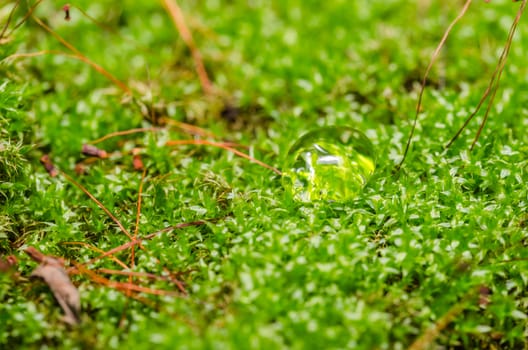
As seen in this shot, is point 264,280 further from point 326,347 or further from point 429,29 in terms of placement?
point 429,29

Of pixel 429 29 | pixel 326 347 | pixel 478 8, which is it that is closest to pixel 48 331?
pixel 326 347

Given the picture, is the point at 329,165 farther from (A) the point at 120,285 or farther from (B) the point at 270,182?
(A) the point at 120,285

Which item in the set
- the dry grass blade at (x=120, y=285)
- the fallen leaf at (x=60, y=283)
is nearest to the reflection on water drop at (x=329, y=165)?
→ the dry grass blade at (x=120, y=285)

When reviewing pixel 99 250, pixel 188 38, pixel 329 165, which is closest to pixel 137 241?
pixel 99 250

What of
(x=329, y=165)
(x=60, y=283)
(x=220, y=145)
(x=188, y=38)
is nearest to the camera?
(x=60, y=283)

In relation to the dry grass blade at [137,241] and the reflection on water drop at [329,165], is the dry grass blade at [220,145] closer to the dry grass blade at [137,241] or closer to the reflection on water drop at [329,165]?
the reflection on water drop at [329,165]

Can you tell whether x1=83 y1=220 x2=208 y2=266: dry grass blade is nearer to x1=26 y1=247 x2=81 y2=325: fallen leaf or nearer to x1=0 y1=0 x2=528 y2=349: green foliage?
x1=0 y1=0 x2=528 y2=349: green foliage
